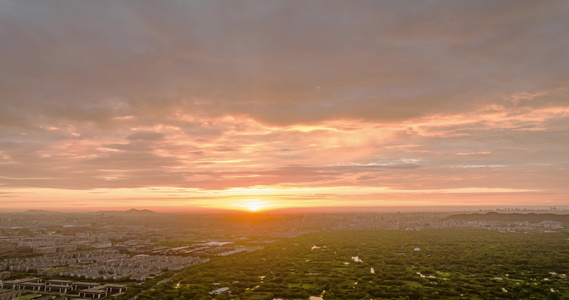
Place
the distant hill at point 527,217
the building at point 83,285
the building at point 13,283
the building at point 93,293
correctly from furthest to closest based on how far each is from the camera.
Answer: the distant hill at point 527,217
the building at point 83,285
the building at point 13,283
the building at point 93,293

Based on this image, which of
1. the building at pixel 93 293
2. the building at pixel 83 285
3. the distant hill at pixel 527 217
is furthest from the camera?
the distant hill at pixel 527 217

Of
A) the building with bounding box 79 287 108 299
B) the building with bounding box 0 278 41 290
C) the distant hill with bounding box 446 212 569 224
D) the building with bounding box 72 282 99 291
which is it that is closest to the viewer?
the building with bounding box 79 287 108 299

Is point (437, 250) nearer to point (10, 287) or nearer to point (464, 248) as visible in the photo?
point (464, 248)

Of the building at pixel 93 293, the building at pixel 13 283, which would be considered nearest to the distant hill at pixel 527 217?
the building at pixel 93 293

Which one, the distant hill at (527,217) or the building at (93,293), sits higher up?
the distant hill at (527,217)

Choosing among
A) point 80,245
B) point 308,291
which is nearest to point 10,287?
point 308,291

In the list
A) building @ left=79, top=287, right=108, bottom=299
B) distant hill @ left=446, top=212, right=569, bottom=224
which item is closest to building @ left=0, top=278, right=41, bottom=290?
building @ left=79, top=287, right=108, bottom=299

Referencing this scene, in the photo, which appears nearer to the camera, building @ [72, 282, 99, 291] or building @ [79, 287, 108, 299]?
building @ [79, 287, 108, 299]

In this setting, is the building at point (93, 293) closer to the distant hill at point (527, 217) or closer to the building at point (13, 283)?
the building at point (13, 283)

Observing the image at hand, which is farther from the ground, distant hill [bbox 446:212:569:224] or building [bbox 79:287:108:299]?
distant hill [bbox 446:212:569:224]

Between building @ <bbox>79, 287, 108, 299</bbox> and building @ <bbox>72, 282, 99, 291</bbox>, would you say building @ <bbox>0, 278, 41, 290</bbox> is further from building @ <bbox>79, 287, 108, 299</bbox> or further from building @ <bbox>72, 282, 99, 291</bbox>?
building @ <bbox>79, 287, 108, 299</bbox>

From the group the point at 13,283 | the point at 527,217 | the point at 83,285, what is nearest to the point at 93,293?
the point at 83,285
